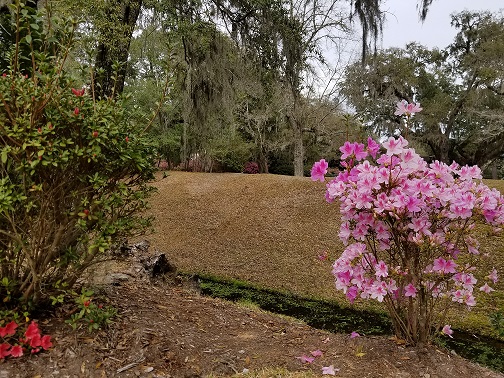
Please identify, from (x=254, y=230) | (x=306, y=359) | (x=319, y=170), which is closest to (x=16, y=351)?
(x=306, y=359)

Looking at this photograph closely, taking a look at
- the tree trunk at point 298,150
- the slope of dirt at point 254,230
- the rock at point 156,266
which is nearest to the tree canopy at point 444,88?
the tree trunk at point 298,150

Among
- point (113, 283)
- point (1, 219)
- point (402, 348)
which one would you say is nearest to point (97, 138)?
point (1, 219)

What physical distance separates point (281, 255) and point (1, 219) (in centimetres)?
598

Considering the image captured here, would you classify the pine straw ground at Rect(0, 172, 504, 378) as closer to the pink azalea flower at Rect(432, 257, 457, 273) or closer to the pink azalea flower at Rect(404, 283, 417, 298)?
the pink azalea flower at Rect(404, 283, 417, 298)

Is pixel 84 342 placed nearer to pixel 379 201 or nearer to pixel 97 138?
pixel 97 138

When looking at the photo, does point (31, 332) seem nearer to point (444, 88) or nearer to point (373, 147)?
point (373, 147)

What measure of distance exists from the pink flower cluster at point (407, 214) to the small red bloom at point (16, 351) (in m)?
1.92

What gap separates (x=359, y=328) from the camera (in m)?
4.89

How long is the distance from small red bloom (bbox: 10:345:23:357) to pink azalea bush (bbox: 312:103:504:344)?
192cm

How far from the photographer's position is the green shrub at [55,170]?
2219 millimetres

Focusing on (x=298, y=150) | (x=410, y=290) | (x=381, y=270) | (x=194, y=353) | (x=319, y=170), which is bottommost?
(x=194, y=353)

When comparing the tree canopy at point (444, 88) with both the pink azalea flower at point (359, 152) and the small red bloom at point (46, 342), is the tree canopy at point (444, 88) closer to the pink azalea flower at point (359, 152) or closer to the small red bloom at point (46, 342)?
the pink azalea flower at point (359, 152)

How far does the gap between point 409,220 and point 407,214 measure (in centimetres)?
10

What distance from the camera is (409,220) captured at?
2.54 meters
